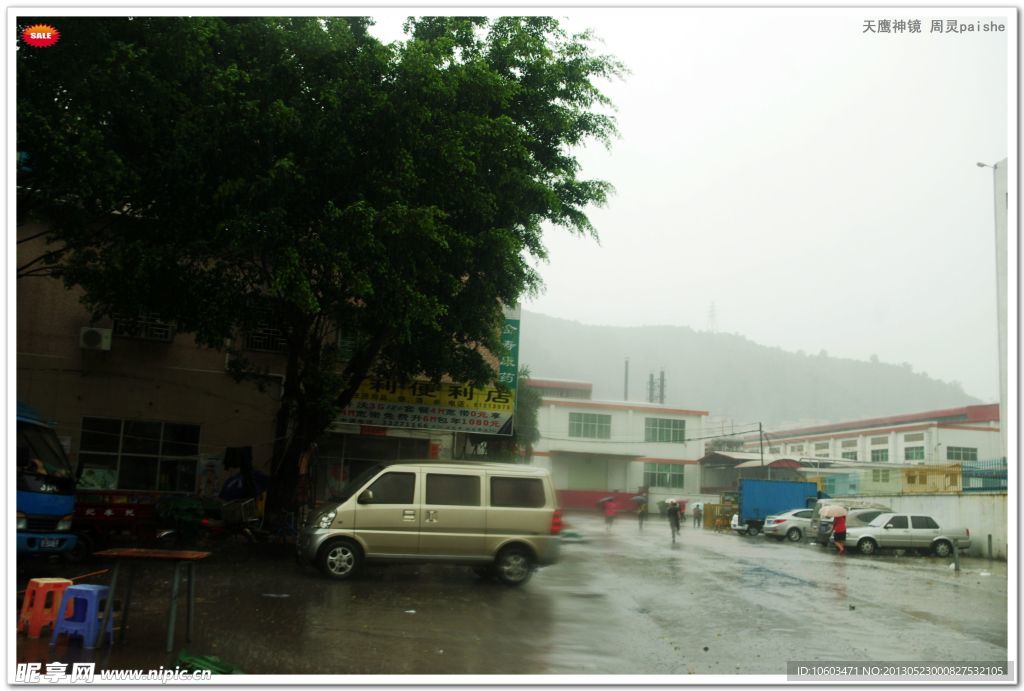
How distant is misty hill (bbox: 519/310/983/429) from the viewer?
2277 cm

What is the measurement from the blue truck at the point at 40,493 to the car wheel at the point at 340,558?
3240 mm

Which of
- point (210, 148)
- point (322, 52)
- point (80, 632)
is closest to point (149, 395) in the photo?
point (210, 148)

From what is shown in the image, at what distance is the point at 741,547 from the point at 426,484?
13.4 meters

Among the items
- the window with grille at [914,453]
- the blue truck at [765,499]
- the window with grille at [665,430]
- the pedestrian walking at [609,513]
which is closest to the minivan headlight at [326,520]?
the pedestrian walking at [609,513]

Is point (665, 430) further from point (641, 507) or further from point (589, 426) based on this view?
point (641, 507)

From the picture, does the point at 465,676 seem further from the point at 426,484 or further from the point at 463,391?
the point at 463,391

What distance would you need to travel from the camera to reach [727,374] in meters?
29.5

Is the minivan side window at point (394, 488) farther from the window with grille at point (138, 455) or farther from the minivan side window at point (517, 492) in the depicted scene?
the window with grille at point (138, 455)

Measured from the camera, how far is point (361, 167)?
10977 mm

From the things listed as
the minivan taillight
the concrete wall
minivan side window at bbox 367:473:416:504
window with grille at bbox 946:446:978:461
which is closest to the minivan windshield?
minivan side window at bbox 367:473:416:504

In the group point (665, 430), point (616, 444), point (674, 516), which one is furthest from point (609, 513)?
point (665, 430)

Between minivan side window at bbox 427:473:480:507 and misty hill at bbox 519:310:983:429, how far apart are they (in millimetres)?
7055

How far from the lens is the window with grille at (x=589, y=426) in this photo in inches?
1028

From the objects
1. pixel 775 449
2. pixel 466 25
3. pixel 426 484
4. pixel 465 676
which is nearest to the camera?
pixel 465 676
